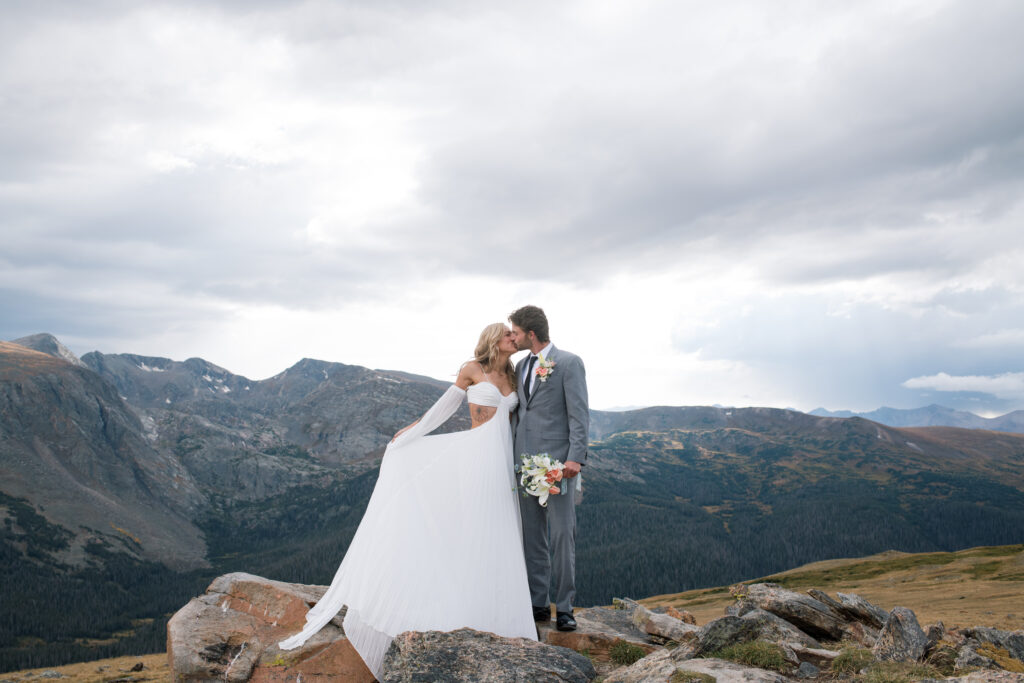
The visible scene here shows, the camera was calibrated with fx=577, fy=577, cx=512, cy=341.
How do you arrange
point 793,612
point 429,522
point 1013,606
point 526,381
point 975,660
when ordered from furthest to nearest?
point 1013,606, point 793,612, point 526,381, point 429,522, point 975,660

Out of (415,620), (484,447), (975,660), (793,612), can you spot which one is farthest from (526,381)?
(793,612)

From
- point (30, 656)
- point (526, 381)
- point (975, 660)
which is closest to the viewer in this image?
point (975, 660)

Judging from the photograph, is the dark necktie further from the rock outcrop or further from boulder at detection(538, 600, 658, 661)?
boulder at detection(538, 600, 658, 661)

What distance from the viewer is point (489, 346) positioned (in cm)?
1132

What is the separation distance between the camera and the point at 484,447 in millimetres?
11258

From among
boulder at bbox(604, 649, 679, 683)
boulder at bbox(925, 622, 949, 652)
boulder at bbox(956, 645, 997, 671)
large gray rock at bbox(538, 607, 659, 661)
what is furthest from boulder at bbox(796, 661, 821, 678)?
boulder at bbox(925, 622, 949, 652)

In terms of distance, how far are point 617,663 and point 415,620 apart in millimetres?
4273

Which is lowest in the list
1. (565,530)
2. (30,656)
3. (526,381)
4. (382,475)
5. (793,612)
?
(30,656)

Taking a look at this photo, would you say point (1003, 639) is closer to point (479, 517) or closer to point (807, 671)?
point (807, 671)

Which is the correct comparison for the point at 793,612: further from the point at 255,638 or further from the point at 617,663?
the point at 255,638

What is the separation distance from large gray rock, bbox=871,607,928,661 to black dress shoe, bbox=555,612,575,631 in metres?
5.30

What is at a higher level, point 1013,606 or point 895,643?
point 895,643

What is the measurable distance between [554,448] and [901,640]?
7.02 metres

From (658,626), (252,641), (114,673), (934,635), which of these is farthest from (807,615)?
(114,673)
